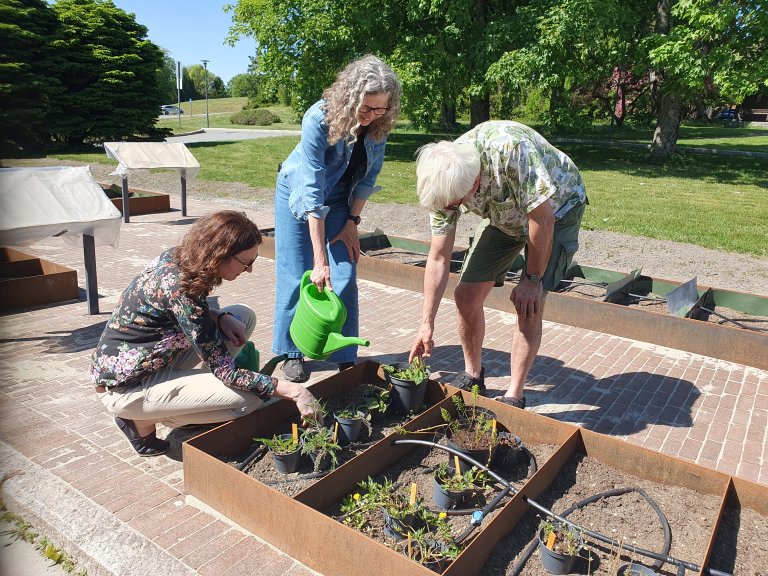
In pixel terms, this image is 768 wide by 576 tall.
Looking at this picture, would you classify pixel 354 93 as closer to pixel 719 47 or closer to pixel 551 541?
pixel 551 541

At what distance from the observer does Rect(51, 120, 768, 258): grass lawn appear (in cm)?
899

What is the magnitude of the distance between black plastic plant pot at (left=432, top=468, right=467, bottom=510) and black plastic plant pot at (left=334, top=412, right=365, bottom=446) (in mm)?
537

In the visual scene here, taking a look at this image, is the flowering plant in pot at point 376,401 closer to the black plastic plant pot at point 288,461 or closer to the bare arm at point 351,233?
the black plastic plant pot at point 288,461

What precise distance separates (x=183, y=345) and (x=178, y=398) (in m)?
0.23

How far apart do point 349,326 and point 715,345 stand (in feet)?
8.83

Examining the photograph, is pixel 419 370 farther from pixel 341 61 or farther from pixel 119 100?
pixel 119 100

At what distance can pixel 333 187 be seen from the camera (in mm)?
3695

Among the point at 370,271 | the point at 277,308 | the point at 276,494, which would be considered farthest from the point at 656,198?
the point at 276,494

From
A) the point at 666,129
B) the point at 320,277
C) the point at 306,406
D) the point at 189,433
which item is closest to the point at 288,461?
the point at 306,406

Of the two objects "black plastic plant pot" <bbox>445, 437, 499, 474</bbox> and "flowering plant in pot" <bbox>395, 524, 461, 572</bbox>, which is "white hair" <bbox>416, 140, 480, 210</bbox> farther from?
"flowering plant in pot" <bbox>395, 524, 461, 572</bbox>

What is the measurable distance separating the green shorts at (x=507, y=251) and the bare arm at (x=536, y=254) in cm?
15

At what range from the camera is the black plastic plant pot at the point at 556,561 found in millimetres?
2232

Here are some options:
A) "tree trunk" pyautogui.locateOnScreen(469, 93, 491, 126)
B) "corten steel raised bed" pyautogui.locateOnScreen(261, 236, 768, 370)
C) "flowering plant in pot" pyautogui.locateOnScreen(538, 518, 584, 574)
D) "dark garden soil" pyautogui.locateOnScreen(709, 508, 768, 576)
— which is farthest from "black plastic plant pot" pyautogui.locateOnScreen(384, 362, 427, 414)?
"tree trunk" pyautogui.locateOnScreen(469, 93, 491, 126)

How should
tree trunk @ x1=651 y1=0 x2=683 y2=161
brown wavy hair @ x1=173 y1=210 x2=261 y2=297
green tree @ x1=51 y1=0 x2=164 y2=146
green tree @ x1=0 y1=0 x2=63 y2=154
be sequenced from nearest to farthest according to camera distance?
green tree @ x1=0 y1=0 x2=63 y2=154 → brown wavy hair @ x1=173 y1=210 x2=261 y2=297 → tree trunk @ x1=651 y1=0 x2=683 y2=161 → green tree @ x1=51 y1=0 x2=164 y2=146
